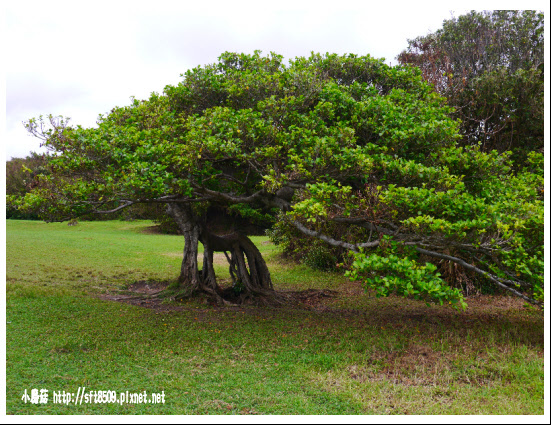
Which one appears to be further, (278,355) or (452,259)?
(278,355)

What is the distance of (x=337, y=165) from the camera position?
793 cm

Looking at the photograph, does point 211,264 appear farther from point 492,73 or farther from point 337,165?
point 492,73

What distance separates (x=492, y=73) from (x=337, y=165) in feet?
32.5

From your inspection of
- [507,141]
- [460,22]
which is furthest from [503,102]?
[460,22]

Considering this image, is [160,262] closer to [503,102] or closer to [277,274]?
[277,274]

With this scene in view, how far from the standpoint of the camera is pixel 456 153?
816 centimetres

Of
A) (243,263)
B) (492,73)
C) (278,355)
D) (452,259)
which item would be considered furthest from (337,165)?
(492,73)

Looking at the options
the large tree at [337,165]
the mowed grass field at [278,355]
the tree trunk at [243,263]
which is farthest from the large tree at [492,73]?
the tree trunk at [243,263]

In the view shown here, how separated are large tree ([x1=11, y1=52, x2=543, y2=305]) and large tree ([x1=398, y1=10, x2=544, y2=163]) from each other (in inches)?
166

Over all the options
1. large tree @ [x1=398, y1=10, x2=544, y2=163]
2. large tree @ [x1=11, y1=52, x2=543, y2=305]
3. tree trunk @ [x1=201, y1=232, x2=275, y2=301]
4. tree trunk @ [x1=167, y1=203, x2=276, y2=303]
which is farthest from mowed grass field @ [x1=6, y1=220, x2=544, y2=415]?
large tree @ [x1=398, y1=10, x2=544, y2=163]

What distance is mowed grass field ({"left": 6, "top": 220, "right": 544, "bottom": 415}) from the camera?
5871 millimetres

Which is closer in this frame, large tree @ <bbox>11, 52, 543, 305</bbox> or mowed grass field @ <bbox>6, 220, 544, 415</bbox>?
mowed grass field @ <bbox>6, 220, 544, 415</bbox>

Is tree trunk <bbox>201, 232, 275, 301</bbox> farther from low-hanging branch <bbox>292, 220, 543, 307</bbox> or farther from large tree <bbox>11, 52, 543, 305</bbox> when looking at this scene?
low-hanging branch <bbox>292, 220, 543, 307</bbox>

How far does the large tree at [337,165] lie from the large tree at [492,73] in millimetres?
4214
